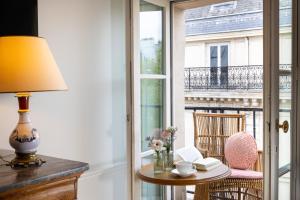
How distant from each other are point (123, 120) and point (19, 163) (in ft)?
4.22

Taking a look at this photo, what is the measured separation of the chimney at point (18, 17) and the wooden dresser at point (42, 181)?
709 mm

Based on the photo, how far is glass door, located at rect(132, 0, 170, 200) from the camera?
2412mm

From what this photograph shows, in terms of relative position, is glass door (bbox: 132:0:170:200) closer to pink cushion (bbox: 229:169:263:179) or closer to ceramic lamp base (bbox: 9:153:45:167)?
pink cushion (bbox: 229:169:263:179)

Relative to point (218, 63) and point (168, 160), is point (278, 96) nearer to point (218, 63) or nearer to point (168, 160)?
point (168, 160)

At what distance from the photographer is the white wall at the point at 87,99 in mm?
2109

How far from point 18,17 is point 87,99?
76cm

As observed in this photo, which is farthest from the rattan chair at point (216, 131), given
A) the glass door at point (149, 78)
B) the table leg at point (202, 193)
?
the glass door at point (149, 78)

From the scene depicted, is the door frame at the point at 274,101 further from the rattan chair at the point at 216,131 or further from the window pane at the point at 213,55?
the window pane at the point at 213,55

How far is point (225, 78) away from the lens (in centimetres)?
843

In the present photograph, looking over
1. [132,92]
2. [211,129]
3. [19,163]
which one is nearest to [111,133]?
[132,92]

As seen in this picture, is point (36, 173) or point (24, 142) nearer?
point (36, 173)

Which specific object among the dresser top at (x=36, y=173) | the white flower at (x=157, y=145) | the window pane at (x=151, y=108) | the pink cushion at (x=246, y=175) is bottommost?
the pink cushion at (x=246, y=175)

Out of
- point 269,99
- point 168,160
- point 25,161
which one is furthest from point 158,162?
point 25,161

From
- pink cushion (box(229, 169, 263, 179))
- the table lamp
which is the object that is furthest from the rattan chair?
the table lamp
